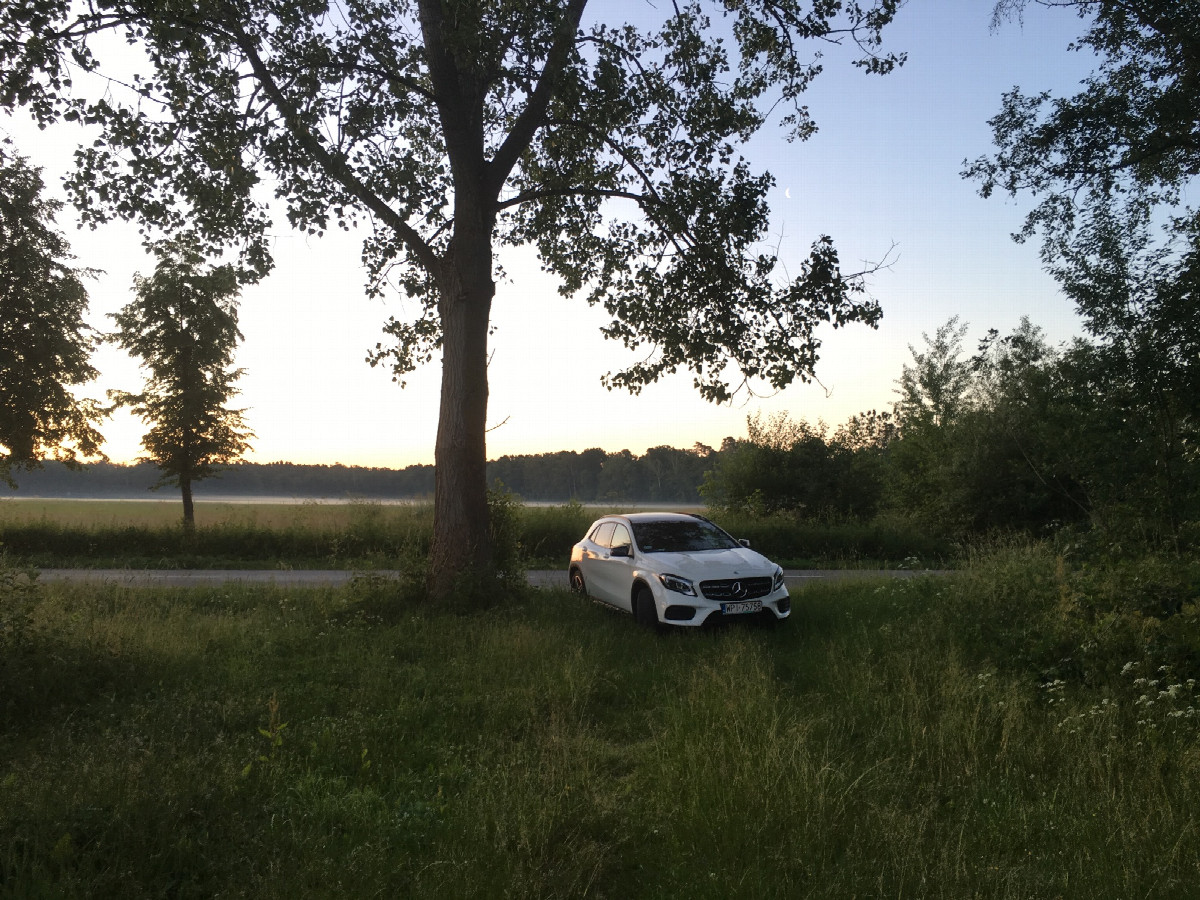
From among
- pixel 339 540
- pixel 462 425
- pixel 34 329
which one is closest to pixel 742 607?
pixel 462 425

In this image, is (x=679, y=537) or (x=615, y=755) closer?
(x=615, y=755)

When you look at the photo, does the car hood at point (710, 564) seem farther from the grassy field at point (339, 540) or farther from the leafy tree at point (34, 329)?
the leafy tree at point (34, 329)

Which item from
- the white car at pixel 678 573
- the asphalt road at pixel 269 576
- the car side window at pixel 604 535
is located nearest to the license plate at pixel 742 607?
the white car at pixel 678 573

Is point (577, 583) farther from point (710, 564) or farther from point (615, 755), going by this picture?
point (615, 755)

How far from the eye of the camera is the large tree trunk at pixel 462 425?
38.9 feet

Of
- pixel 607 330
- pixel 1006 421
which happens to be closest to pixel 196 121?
pixel 607 330

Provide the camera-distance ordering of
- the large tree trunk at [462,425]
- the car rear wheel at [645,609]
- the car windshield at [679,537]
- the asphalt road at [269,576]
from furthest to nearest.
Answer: the asphalt road at [269,576] < the large tree trunk at [462,425] < the car windshield at [679,537] < the car rear wheel at [645,609]

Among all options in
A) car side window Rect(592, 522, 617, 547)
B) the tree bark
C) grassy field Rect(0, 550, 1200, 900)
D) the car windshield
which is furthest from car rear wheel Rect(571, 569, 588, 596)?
the tree bark

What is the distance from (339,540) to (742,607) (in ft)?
51.1

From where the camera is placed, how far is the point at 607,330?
1509 centimetres

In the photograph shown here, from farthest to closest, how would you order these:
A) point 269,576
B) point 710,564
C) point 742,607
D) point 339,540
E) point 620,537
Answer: point 339,540, point 269,576, point 620,537, point 710,564, point 742,607

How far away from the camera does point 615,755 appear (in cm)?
605

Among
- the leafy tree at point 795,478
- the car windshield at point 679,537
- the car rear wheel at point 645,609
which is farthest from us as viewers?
the leafy tree at point 795,478

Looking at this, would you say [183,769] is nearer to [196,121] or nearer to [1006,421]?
[196,121]
